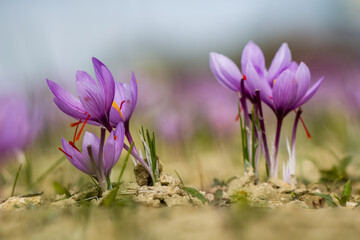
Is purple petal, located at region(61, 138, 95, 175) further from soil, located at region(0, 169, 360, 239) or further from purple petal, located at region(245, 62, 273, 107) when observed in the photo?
purple petal, located at region(245, 62, 273, 107)

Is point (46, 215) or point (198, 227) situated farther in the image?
point (46, 215)

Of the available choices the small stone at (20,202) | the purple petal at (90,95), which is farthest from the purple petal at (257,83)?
the small stone at (20,202)

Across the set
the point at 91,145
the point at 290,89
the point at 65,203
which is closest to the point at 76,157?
the point at 91,145

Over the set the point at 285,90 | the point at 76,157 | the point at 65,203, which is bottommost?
the point at 65,203

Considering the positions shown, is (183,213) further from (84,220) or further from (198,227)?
(84,220)

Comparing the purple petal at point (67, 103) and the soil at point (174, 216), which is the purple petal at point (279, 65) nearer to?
the soil at point (174, 216)

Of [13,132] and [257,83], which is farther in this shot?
[13,132]

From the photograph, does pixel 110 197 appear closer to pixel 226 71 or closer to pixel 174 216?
pixel 174 216

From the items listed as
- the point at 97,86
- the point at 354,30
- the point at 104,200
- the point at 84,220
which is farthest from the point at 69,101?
the point at 354,30
